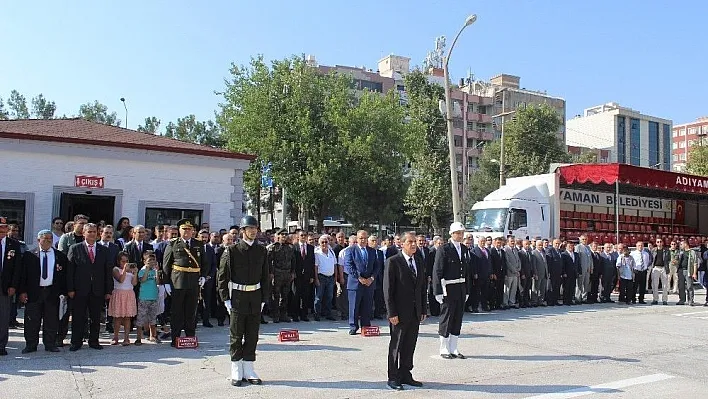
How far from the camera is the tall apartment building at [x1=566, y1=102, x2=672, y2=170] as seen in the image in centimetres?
10806

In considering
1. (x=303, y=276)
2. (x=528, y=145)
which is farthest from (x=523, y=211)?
(x=528, y=145)

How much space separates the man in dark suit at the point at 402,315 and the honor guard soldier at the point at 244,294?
1584mm

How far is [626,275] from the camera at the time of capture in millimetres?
19188

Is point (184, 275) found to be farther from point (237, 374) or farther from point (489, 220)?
point (489, 220)

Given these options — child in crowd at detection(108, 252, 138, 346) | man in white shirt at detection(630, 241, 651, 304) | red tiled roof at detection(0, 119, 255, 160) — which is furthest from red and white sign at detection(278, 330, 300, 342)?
man in white shirt at detection(630, 241, 651, 304)

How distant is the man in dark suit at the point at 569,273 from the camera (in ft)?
59.7

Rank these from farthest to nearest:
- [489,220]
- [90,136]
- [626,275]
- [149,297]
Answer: [489,220] → [626,275] → [90,136] → [149,297]

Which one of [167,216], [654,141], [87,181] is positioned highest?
[654,141]

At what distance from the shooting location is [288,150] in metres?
29.2

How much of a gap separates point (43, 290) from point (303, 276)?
5415 mm

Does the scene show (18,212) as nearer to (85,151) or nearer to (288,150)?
(85,151)

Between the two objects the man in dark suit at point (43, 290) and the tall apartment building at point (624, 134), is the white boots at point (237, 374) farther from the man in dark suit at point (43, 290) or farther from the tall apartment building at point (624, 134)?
the tall apartment building at point (624, 134)

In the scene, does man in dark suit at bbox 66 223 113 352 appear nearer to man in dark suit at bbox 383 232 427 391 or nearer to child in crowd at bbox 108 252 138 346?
child in crowd at bbox 108 252 138 346

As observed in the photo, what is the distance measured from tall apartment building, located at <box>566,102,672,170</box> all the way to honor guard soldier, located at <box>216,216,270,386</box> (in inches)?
4239
